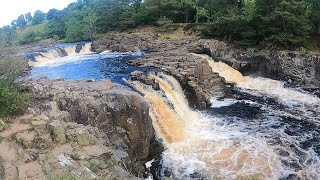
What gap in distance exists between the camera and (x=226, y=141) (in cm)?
1392

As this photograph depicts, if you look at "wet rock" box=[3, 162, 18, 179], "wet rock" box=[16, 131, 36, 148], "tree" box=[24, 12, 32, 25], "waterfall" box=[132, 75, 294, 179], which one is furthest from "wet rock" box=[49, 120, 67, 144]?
"tree" box=[24, 12, 32, 25]

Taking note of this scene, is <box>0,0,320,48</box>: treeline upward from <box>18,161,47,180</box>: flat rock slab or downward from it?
upward

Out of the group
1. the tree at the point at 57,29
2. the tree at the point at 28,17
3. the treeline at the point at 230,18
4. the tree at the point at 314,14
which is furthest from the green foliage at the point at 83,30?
the tree at the point at 28,17

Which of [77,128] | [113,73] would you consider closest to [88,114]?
[77,128]

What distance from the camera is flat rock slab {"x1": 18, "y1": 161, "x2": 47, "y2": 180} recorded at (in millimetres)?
7297

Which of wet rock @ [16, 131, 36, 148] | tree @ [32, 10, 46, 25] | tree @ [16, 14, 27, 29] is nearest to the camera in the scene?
wet rock @ [16, 131, 36, 148]

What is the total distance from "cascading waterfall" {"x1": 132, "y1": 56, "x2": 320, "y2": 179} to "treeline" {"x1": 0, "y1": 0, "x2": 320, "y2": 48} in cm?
772

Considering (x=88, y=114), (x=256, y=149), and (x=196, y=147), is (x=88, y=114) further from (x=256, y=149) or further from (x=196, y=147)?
(x=256, y=149)

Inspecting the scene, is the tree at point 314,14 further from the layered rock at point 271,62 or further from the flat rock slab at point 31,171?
the flat rock slab at point 31,171

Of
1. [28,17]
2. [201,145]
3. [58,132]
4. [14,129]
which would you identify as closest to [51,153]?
[58,132]

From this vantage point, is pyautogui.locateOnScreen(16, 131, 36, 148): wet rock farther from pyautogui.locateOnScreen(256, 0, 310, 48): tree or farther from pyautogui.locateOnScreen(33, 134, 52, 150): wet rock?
pyautogui.locateOnScreen(256, 0, 310, 48): tree

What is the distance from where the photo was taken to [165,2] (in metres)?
37.5

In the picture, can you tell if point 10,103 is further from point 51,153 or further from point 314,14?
point 314,14

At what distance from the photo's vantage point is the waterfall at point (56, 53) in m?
28.8
